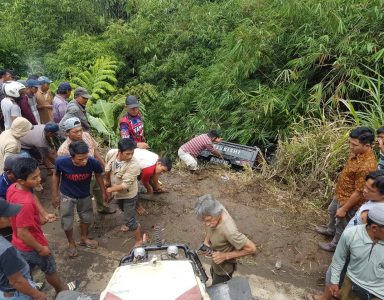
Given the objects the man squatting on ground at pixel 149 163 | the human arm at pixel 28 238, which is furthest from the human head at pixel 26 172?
the man squatting on ground at pixel 149 163

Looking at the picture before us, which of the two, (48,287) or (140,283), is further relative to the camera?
(48,287)

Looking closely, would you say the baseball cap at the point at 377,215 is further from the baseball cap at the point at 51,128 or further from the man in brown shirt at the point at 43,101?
the man in brown shirt at the point at 43,101

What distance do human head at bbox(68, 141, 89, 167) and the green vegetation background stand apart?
11.6ft

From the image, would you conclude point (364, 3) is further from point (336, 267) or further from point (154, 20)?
point (154, 20)

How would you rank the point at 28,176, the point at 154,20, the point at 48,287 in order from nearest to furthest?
the point at 28,176, the point at 48,287, the point at 154,20

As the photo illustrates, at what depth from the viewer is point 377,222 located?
2410mm

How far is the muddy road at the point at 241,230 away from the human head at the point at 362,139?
1538 mm

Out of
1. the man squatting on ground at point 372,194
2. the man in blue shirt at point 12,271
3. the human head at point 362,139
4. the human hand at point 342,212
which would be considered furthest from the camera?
the human hand at point 342,212

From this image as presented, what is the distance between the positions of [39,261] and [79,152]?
1.11 meters

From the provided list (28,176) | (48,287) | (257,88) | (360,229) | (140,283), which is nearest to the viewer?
(140,283)

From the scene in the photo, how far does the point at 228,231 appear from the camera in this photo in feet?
9.12

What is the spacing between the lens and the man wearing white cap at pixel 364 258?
2491mm

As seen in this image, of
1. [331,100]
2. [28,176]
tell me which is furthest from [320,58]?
[28,176]

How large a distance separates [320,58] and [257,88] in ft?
4.73
